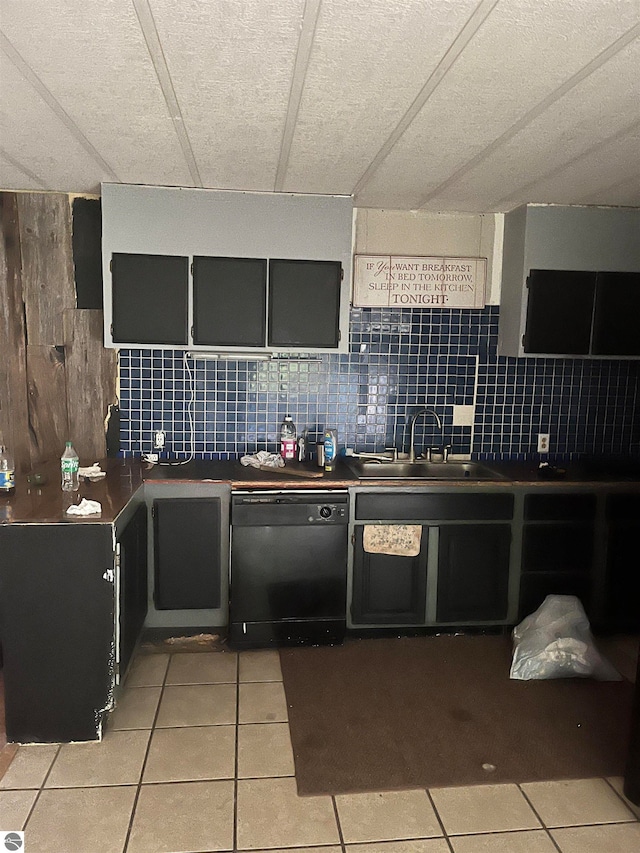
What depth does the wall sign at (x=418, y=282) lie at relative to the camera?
12.1 feet

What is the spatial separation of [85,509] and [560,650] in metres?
2.23

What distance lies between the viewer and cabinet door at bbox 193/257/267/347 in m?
3.32

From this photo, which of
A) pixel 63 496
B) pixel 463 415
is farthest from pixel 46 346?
pixel 463 415

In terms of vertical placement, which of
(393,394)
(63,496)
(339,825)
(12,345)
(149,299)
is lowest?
(339,825)

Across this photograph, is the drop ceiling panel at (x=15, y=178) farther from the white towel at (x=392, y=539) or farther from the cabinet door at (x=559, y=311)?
the cabinet door at (x=559, y=311)

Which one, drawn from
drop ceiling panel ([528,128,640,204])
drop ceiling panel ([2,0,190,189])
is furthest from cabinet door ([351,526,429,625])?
drop ceiling panel ([2,0,190,189])

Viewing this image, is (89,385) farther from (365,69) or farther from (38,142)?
(365,69)

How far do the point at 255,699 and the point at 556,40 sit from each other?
2635mm

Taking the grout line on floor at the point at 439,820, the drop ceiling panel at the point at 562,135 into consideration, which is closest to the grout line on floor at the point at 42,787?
the grout line on floor at the point at 439,820

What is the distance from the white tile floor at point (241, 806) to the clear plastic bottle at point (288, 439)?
144 centimetres

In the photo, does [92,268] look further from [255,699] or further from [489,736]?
[489,736]

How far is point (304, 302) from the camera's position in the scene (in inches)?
134

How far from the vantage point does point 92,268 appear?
138 inches

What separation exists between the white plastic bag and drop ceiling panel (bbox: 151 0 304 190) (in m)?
2.50
